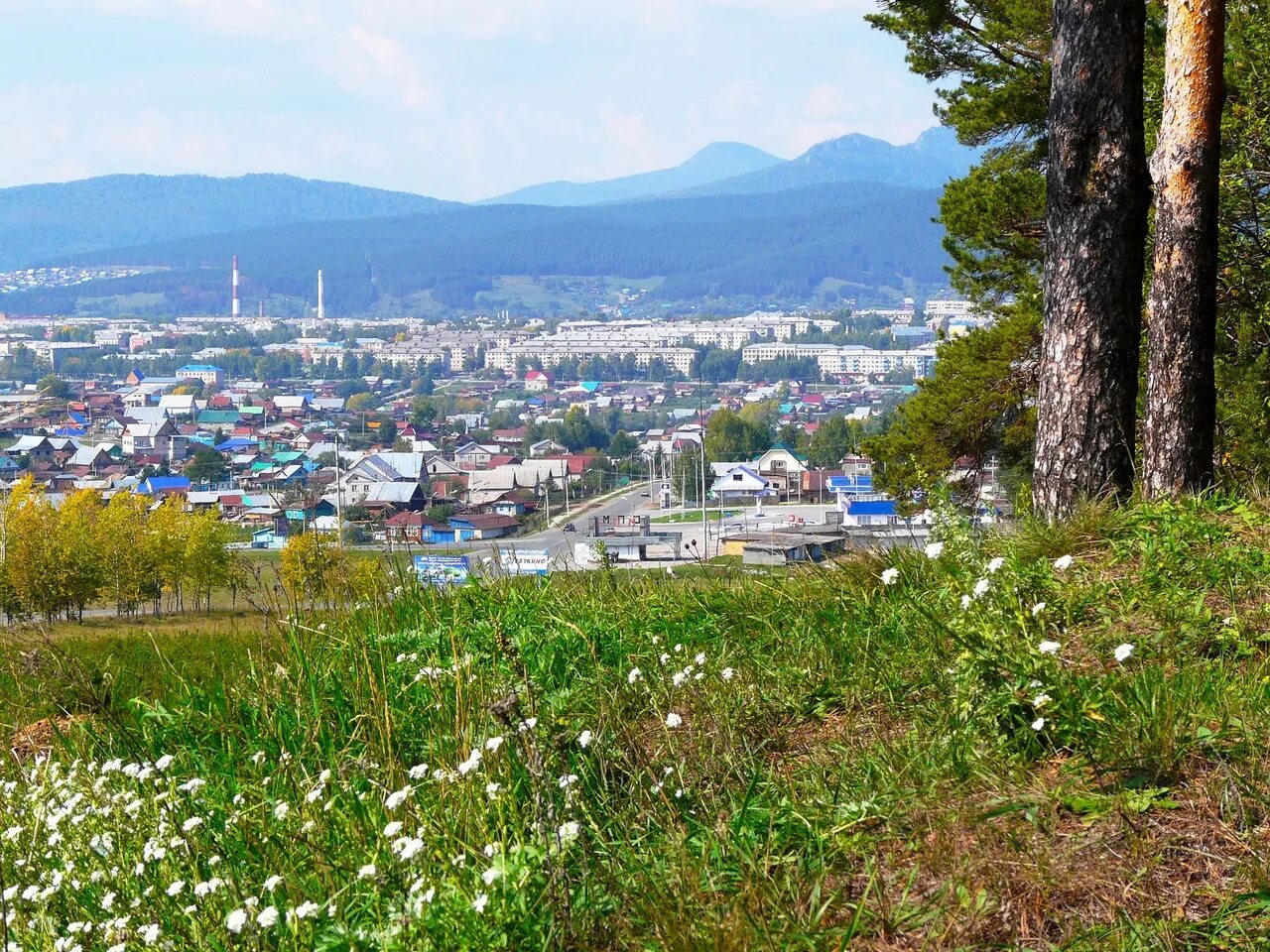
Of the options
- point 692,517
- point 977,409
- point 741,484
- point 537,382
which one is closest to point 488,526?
point 692,517

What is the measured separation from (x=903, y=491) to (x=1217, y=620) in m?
12.2

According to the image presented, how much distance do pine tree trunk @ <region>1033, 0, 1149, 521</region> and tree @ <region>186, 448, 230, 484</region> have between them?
3059 inches

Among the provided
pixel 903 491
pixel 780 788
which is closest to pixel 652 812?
pixel 780 788

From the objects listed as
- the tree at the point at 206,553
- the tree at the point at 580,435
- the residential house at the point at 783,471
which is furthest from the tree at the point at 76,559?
the tree at the point at 580,435

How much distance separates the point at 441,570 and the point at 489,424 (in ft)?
309

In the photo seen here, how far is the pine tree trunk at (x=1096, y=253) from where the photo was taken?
508 centimetres

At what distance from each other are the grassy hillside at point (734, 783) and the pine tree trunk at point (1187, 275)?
1450 millimetres

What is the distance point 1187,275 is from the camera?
539 cm

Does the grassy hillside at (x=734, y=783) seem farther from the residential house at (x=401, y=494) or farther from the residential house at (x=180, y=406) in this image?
the residential house at (x=180, y=406)

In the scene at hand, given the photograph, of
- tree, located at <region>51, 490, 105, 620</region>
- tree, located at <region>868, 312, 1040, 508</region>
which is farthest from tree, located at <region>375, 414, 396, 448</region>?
tree, located at <region>868, 312, 1040, 508</region>

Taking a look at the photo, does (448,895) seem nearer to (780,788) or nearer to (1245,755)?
(780,788)

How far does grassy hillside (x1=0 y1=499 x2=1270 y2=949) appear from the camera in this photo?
82.4 inches

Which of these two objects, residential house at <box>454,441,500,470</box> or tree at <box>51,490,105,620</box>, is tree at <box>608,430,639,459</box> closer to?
residential house at <box>454,441,500,470</box>

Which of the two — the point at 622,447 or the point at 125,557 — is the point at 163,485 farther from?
the point at 125,557
